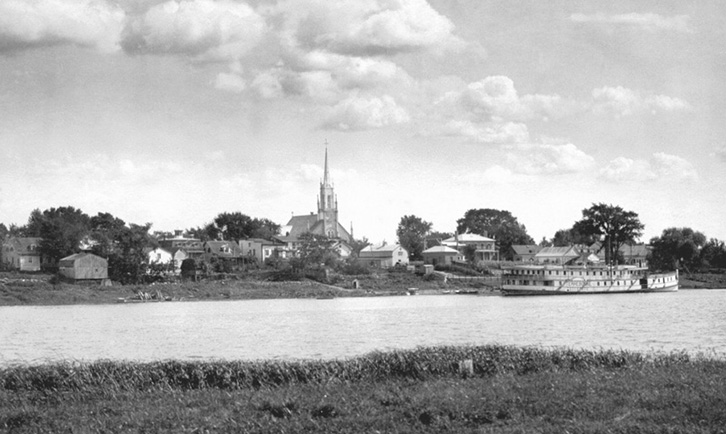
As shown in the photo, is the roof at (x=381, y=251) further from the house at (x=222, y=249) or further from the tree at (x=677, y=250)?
the tree at (x=677, y=250)

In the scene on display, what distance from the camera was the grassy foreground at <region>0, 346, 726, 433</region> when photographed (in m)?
18.2

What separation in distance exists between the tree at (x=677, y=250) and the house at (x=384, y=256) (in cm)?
4418

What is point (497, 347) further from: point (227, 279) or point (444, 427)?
point (227, 279)

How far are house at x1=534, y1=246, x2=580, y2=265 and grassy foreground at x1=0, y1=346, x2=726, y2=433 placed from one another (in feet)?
476

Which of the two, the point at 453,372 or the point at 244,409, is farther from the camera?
the point at 453,372

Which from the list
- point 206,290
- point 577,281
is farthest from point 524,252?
point 206,290

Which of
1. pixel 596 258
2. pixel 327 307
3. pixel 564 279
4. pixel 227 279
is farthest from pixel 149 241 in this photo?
pixel 596 258

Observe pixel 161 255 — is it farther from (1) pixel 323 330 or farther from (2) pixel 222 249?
(1) pixel 323 330

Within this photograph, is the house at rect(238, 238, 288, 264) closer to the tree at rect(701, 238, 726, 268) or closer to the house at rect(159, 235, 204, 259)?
the house at rect(159, 235, 204, 259)

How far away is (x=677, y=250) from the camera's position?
152125mm

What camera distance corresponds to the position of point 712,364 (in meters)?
24.9

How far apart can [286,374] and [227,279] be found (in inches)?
3808

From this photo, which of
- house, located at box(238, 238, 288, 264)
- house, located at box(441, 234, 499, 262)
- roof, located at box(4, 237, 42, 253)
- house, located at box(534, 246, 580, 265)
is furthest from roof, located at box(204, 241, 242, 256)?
house, located at box(534, 246, 580, 265)

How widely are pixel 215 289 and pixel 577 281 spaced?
156ft
